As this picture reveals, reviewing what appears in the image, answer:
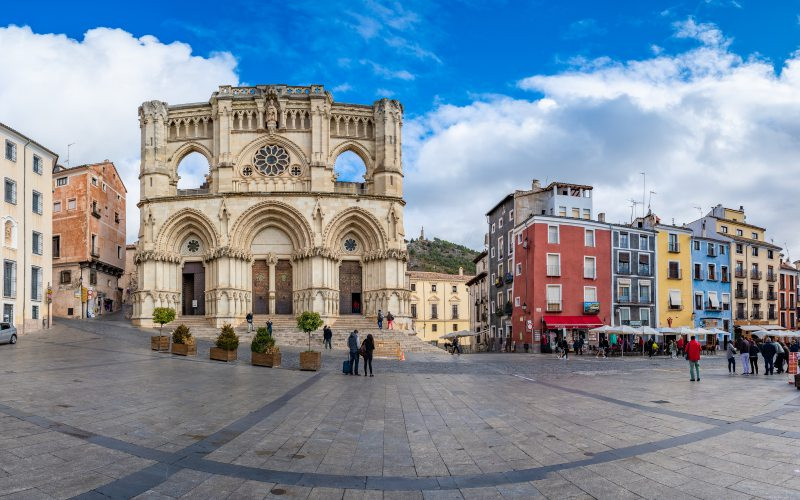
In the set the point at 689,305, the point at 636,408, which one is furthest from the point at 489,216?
the point at 636,408

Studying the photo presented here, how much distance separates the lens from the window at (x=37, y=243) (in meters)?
38.0

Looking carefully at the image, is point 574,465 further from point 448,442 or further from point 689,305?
point 689,305

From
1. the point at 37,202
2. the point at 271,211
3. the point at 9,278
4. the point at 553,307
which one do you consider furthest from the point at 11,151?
the point at 553,307

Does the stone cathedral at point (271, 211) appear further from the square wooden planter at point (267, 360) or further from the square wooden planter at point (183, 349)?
the square wooden planter at point (267, 360)

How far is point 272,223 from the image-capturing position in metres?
47.4

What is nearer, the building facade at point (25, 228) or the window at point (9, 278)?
the window at point (9, 278)

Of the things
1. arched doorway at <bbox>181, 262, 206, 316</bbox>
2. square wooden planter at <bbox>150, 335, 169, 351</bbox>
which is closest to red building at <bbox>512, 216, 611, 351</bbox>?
arched doorway at <bbox>181, 262, 206, 316</bbox>

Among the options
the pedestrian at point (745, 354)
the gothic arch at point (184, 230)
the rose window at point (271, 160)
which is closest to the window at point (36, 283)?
the gothic arch at point (184, 230)

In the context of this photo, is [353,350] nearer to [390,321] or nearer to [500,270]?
[390,321]

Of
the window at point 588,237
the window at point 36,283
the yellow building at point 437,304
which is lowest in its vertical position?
the yellow building at point 437,304

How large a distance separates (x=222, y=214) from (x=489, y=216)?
30636 mm

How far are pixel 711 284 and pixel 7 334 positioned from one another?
59967 mm

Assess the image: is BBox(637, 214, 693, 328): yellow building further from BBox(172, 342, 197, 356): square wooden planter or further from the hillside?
the hillside

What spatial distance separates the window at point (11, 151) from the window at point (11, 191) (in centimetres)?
145
